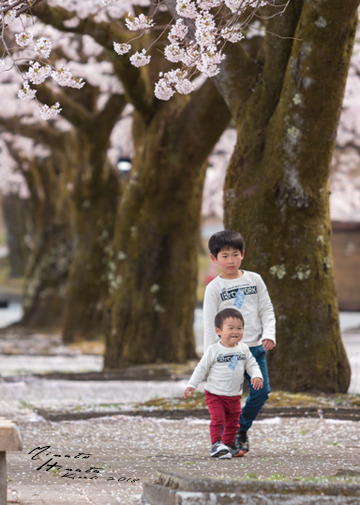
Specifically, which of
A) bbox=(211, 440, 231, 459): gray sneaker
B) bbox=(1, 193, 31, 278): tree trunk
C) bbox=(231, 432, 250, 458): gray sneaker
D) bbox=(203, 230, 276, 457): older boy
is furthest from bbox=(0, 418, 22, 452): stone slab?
bbox=(1, 193, 31, 278): tree trunk

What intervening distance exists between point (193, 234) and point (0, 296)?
115ft

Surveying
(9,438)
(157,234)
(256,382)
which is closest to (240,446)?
(256,382)

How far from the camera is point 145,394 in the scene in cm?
1248

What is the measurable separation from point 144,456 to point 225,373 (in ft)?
3.46

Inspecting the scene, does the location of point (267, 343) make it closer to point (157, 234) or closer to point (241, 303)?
point (241, 303)

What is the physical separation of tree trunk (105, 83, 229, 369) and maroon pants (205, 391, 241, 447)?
28.7ft

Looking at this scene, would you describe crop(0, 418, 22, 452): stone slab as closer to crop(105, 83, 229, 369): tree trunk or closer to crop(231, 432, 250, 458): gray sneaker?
crop(231, 432, 250, 458): gray sneaker

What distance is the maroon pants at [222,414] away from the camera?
6.70m

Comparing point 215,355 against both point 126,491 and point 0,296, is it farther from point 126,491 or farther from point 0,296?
point 0,296

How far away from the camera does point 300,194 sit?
10.3m

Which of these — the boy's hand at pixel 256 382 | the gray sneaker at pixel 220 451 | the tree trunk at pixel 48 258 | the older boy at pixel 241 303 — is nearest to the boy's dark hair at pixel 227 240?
the older boy at pixel 241 303

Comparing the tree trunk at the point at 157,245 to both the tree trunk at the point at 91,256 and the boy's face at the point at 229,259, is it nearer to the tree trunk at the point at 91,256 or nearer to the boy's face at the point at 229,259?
the tree trunk at the point at 91,256

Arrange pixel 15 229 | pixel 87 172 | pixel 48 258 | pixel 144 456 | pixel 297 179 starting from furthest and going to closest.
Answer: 1. pixel 15 229
2. pixel 48 258
3. pixel 87 172
4. pixel 297 179
5. pixel 144 456

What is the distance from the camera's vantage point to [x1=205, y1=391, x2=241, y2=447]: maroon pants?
6.70 metres
